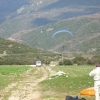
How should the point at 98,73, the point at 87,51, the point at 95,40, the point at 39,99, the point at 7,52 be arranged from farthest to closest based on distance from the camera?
the point at 95,40 < the point at 87,51 < the point at 7,52 < the point at 39,99 < the point at 98,73

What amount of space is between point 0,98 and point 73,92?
4907 mm

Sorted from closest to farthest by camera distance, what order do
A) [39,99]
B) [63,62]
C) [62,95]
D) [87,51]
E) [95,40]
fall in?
1. [39,99]
2. [62,95]
3. [63,62]
4. [87,51]
5. [95,40]

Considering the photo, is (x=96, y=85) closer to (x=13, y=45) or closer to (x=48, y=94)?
(x=48, y=94)

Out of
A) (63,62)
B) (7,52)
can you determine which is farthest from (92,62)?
(7,52)

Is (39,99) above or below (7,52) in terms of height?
below

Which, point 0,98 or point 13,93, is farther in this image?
point 13,93

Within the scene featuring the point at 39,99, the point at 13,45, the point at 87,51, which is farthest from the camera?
the point at 87,51

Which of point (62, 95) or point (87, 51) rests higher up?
point (87, 51)

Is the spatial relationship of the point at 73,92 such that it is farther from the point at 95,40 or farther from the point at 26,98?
the point at 95,40

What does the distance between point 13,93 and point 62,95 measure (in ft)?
10.6

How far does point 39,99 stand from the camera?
19.5 meters

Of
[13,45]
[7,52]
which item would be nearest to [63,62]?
[7,52]

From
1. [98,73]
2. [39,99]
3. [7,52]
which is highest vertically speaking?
[7,52]

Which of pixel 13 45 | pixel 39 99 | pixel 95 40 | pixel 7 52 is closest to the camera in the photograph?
pixel 39 99
